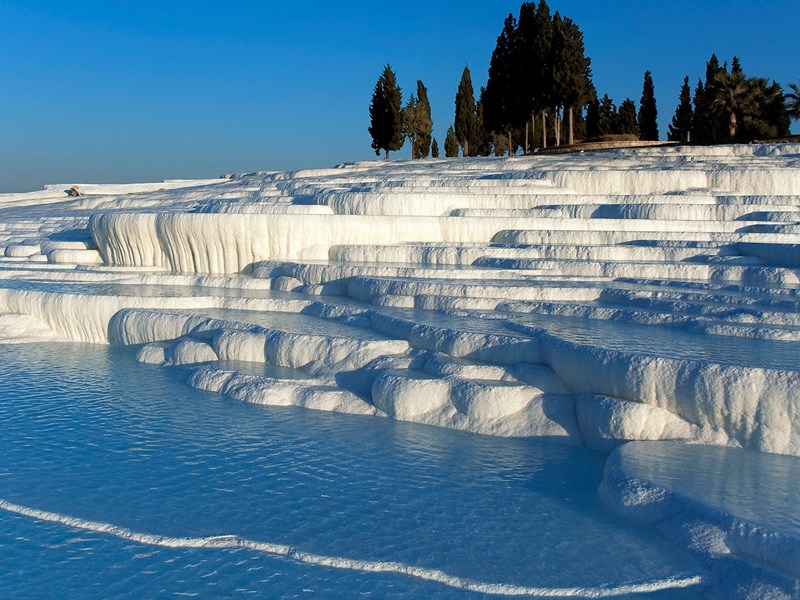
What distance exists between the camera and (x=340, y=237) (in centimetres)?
1153

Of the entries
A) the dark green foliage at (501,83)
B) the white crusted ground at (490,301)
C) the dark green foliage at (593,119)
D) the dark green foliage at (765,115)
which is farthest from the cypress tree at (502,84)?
the white crusted ground at (490,301)

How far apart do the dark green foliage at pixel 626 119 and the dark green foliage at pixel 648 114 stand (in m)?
3.43

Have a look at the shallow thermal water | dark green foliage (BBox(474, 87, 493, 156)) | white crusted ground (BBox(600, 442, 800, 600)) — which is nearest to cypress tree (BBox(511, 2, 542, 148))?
dark green foliage (BBox(474, 87, 493, 156))

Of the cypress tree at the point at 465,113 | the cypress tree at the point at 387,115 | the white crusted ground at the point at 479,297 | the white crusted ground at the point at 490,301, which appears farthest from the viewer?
the cypress tree at the point at 465,113

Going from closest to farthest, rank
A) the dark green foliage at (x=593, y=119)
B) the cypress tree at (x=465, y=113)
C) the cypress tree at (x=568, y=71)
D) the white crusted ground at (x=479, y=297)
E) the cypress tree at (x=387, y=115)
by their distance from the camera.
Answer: the white crusted ground at (x=479, y=297), the cypress tree at (x=568, y=71), the cypress tree at (x=387, y=115), the cypress tree at (x=465, y=113), the dark green foliage at (x=593, y=119)

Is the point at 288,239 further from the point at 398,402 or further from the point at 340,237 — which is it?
the point at 398,402

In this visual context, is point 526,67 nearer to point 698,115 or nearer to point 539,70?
point 539,70

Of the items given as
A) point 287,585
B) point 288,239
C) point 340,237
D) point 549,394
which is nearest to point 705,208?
point 340,237

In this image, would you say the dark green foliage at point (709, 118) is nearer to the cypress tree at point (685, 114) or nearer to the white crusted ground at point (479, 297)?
the cypress tree at point (685, 114)

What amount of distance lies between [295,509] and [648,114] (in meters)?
36.7

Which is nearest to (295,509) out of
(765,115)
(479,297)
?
(479,297)

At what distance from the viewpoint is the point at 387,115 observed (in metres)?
33.8

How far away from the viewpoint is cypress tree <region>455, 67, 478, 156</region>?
37.4 metres

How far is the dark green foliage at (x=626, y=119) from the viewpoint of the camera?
41.5m
